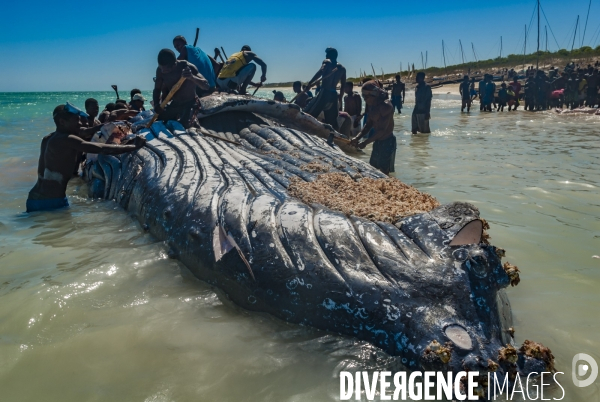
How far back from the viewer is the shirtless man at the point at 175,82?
5480 mm

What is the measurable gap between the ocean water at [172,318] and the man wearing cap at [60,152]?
0.70 ft

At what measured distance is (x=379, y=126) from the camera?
6148mm

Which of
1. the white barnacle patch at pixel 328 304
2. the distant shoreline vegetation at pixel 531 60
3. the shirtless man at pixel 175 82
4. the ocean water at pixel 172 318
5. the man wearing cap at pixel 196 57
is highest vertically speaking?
the distant shoreline vegetation at pixel 531 60

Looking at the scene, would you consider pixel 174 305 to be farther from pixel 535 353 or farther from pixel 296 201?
pixel 535 353

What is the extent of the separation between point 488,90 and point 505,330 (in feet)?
69.7

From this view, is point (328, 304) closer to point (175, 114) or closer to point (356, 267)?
point (356, 267)

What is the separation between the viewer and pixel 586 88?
19.5m

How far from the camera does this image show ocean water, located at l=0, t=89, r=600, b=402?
6.92 feet

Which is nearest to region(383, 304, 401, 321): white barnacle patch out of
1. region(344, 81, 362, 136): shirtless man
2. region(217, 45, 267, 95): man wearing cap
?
region(217, 45, 267, 95): man wearing cap

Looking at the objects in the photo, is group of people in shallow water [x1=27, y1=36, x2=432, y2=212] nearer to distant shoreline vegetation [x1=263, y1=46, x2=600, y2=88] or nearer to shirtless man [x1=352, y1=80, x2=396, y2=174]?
shirtless man [x1=352, y1=80, x2=396, y2=174]

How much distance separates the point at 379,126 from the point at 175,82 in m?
2.82

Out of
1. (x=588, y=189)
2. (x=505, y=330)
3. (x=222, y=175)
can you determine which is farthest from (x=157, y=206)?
(x=588, y=189)

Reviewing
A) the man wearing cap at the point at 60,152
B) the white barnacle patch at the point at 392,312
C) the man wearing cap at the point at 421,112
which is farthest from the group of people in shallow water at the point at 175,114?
the man wearing cap at the point at 421,112

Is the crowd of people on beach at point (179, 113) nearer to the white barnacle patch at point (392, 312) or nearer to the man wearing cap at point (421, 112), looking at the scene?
the man wearing cap at point (421, 112)
